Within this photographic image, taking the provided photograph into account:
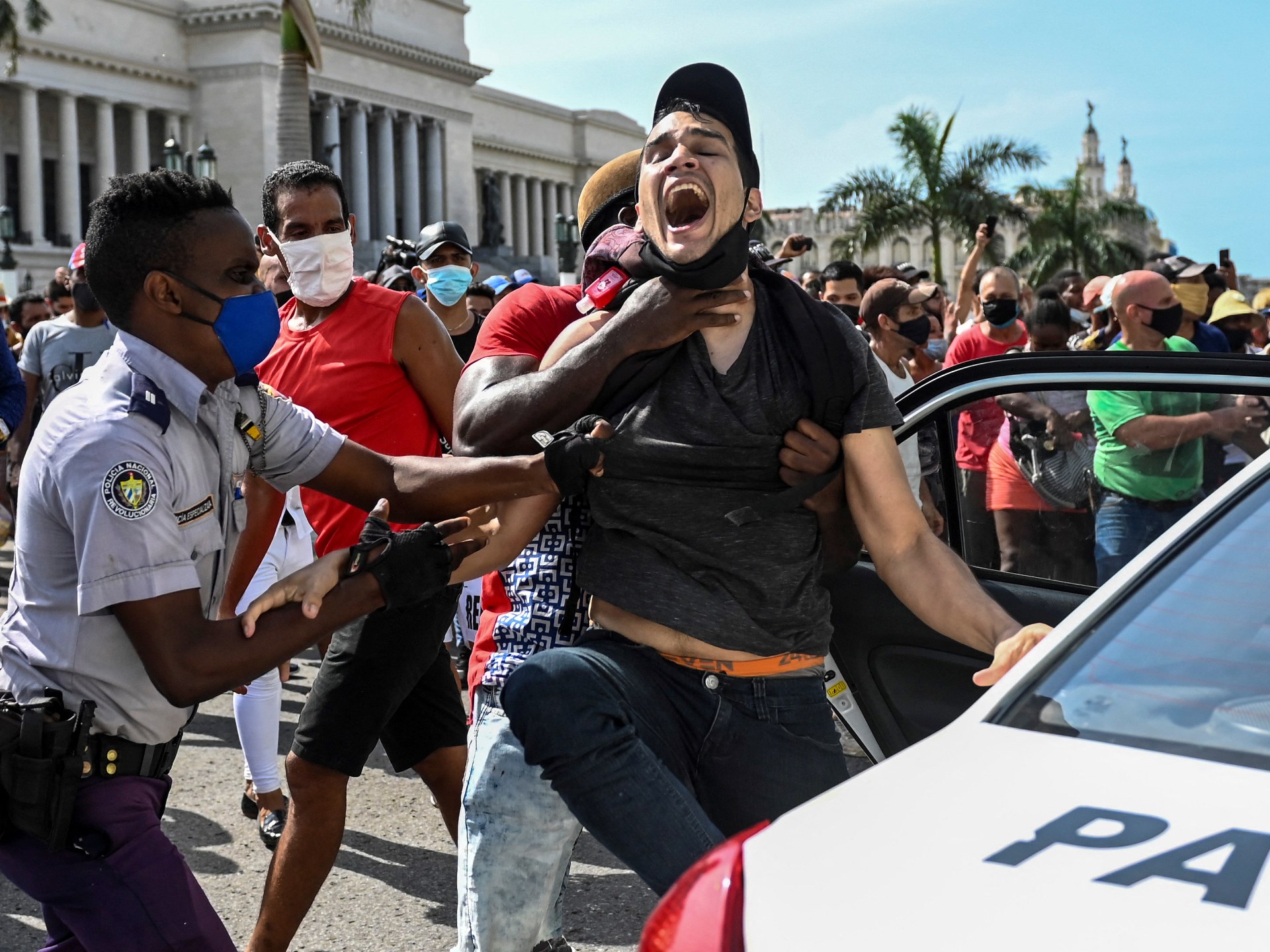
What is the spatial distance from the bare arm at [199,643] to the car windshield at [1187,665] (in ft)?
4.01

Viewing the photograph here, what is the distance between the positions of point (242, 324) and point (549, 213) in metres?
84.5

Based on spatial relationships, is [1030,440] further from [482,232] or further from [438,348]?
[482,232]

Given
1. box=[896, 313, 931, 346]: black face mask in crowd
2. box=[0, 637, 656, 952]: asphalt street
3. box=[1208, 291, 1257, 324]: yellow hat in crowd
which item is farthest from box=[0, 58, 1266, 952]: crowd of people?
box=[1208, 291, 1257, 324]: yellow hat in crowd

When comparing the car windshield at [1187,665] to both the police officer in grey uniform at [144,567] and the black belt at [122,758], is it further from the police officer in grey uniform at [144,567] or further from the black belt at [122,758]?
the black belt at [122,758]

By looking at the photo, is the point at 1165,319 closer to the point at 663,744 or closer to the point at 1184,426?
the point at 1184,426

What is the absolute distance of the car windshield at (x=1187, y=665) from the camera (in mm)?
1745

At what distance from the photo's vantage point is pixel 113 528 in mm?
2328

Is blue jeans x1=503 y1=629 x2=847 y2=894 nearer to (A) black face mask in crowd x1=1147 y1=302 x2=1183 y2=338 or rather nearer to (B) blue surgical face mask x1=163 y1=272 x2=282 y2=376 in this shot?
(B) blue surgical face mask x1=163 y1=272 x2=282 y2=376

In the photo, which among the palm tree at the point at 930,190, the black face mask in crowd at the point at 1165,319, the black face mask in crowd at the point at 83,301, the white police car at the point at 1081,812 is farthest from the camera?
the palm tree at the point at 930,190

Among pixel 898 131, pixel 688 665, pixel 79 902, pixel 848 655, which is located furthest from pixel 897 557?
pixel 898 131

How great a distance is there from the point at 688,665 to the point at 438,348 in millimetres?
1823

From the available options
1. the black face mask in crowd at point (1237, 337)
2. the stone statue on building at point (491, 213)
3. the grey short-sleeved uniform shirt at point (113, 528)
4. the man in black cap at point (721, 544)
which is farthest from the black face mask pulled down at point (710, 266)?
the stone statue on building at point (491, 213)

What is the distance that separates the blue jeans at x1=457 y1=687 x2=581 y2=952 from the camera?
264 centimetres

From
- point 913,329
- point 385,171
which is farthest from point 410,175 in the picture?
point 913,329
